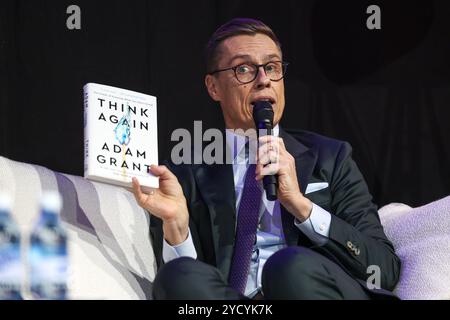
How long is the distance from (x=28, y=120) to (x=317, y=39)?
99cm

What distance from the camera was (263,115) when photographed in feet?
7.68

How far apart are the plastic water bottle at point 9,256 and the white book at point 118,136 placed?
0.31m

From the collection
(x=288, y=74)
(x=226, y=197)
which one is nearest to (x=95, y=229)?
(x=226, y=197)

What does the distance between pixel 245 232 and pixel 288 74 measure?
0.90 meters

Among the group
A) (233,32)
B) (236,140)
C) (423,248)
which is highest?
(233,32)

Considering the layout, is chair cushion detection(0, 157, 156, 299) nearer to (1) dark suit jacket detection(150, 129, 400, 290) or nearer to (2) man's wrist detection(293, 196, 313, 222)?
(1) dark suit jacket detection(150, 129, 400, 290)

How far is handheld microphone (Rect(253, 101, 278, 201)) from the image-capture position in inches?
84.4

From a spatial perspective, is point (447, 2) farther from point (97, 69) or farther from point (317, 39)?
point (97, 69)

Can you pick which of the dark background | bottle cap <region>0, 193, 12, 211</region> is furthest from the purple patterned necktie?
the dark background

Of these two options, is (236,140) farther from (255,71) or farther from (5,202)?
(5,202)

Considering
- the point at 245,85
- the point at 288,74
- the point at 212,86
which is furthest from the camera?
the point at 288,74
